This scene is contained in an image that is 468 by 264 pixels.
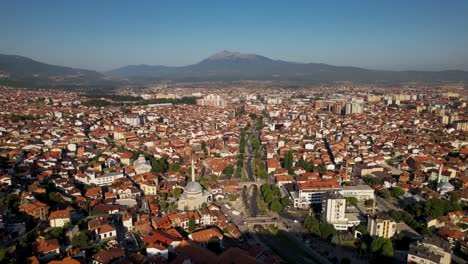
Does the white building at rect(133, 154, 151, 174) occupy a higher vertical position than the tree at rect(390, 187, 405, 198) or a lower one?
higher

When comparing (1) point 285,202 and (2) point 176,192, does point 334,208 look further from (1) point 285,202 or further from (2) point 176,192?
(2) point 176,192

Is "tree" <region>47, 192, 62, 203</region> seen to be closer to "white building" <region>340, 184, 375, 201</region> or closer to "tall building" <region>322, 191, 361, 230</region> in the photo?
"tall building" <region>322, 191, 361, 230</region>

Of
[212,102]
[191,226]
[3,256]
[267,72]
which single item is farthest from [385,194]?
[267,72]

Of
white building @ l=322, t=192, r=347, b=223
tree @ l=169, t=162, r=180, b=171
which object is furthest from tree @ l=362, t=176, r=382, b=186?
tree @ l=169, t=162, r=180, b=171

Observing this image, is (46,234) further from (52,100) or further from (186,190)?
(52,100)

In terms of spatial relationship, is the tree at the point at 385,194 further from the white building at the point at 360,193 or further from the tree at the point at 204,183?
the tree at the point at 204,183

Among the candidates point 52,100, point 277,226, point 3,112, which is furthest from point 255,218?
point 52,100
